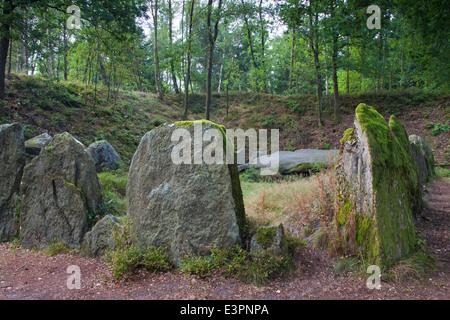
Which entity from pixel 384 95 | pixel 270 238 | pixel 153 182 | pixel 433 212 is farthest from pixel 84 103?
pixel 384 95

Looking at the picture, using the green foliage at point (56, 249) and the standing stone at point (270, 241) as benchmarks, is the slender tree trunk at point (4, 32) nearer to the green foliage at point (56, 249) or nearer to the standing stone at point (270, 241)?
the green foliage at point (56, 249)

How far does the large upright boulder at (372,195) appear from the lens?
136 inches

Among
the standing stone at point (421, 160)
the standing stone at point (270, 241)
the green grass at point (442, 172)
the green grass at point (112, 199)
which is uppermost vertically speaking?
the standing stone at point (421, 160)

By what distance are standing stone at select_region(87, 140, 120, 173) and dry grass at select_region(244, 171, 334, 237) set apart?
18.2ft

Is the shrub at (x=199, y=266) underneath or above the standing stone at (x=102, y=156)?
underneath

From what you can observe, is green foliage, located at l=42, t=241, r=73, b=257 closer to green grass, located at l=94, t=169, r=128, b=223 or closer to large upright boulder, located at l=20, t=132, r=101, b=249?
large upright boulder, located at l=20, t=132, r=101, b=249

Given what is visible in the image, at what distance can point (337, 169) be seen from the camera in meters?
4.31

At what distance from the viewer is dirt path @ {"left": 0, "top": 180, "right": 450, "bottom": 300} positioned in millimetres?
3133

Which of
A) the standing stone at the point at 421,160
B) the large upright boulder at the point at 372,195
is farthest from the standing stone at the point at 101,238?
the standing stone at the point at 421,160

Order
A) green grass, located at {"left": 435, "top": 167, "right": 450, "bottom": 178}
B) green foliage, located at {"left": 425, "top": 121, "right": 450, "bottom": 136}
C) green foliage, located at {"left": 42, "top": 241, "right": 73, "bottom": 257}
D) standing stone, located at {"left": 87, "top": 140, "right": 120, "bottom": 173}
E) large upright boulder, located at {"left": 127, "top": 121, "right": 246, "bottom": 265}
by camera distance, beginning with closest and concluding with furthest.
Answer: large upright boulder, located at {"left": 127, "top": 121, "right": 246, "bottom": 265} → green foliage, located at {"left": 42, "top": 241, "right": 73, "bottom": 257} → standing stone, located at {"left": 87, "top": 140, "right": 120, "bottom": 173} → green grass, located at {"left": 435, "top": 167, "right": 450, "bottom": 178} → green foliage, located at {"left": 425, "top": 121, "right": 450, "bottom": 136}

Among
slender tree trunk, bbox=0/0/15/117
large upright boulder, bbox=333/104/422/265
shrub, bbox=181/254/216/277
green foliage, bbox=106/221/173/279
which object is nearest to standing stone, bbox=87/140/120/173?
slender tree trunk, bbox=0/0/15/117

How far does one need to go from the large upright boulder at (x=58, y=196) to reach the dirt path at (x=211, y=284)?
0.58 metres

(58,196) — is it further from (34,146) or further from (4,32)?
(4,32)

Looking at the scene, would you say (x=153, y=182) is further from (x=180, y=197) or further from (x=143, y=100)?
(x=143, y=100)
